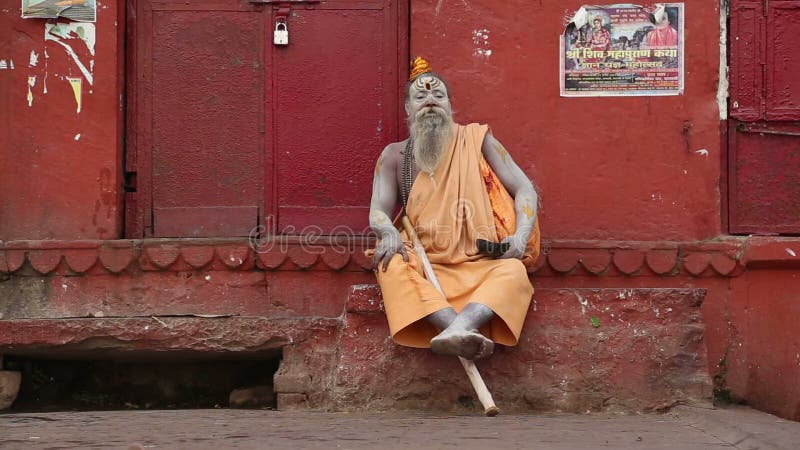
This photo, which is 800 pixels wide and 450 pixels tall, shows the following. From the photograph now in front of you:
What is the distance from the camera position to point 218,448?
4.51 metres

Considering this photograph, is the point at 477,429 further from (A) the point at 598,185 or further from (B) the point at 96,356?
(B) the point at 96,356

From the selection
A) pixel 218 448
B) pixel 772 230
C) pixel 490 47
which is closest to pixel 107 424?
pixel 218 448

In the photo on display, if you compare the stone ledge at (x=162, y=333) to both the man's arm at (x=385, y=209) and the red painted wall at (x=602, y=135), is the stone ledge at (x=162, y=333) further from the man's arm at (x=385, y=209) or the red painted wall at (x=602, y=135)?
the red painted wall at (x=602, y=135)

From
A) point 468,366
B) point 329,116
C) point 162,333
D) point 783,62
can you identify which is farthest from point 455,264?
point 783,62

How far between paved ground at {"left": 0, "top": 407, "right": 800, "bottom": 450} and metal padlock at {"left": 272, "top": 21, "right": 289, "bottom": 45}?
7.28 feet

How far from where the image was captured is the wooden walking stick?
16.5ft

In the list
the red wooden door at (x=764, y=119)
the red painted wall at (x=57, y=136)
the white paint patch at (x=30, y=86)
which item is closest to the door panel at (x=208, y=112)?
the red painted wall at (x=57, y=136)

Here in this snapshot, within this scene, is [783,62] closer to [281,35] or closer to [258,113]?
[281,35]

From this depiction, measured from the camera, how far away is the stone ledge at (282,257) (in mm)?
6156

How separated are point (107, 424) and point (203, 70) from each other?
7.59 feet

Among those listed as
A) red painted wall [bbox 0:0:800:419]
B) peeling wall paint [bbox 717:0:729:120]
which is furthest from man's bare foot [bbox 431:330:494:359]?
peeling wall paint [bbox 717:0:729:120]

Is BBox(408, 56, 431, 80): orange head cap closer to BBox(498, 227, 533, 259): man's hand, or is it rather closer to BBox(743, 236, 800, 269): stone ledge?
BBox(498, 227, 533, 259): man's hand

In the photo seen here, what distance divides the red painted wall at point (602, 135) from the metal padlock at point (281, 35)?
858 mm

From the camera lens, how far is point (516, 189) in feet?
19.2
